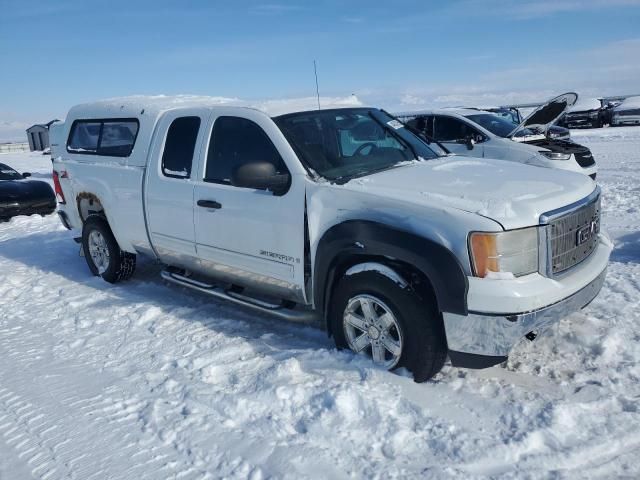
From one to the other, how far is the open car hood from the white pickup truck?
15.7ft

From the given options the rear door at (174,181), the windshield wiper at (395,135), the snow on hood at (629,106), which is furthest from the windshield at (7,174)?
the snow on hood at (629,106)

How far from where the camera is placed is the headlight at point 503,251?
123 inches

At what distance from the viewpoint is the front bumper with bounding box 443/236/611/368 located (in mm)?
3127

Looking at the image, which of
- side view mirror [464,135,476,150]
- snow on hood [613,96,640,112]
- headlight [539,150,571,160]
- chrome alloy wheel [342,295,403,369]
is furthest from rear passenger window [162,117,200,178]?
snow on hood [613,96,640,112]

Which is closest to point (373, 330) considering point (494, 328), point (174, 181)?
point (494, 328)

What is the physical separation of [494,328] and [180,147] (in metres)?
3.14

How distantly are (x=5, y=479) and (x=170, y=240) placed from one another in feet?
8.27

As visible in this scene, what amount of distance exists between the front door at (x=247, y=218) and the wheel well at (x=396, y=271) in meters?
0.30

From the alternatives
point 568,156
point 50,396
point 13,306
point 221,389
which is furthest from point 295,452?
point 568,156

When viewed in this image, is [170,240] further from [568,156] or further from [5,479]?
[568,156]

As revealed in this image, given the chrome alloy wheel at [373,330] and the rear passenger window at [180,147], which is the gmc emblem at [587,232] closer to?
the chrome alloy wheel at [373,330]

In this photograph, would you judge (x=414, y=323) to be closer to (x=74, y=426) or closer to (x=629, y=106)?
(x=74, y=426)

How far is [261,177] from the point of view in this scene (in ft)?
12.8

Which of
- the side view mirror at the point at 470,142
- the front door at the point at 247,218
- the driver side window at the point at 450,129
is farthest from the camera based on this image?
the driver side window at the point at 450,129
